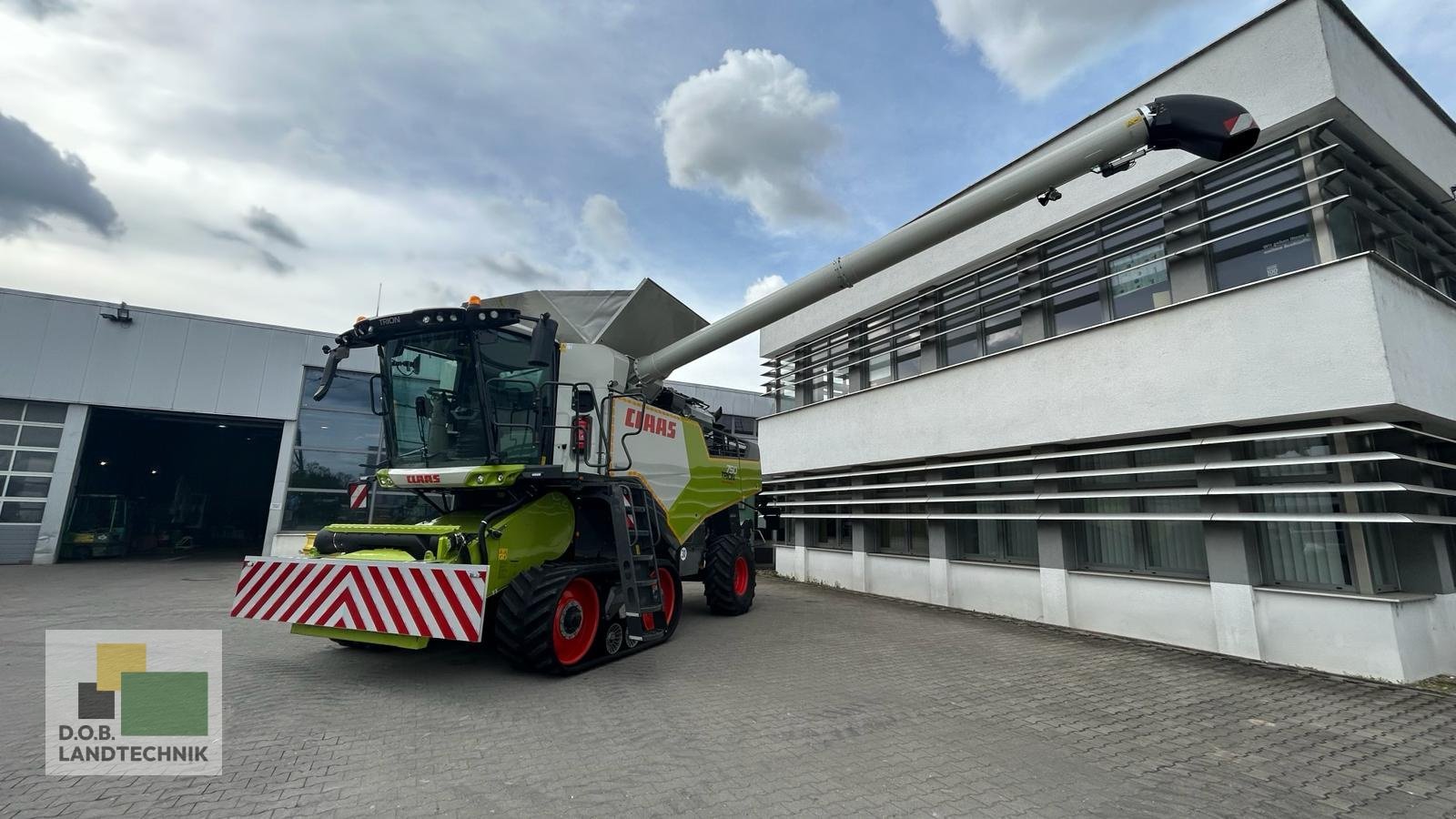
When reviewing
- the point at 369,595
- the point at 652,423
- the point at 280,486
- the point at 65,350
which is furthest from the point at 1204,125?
the point at 65,350

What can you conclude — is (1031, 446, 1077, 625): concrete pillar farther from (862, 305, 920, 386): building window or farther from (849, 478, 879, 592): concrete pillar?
(849, 478, 879, 592): concrete pillar

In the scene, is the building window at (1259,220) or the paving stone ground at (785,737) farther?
the building window at (1259,220)

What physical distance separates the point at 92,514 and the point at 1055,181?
25546mm

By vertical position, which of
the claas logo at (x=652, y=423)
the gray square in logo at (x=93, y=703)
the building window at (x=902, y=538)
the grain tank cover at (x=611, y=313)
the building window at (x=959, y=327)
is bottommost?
the gray square in logo at (x=93, y=703)

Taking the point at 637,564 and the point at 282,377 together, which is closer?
the point at 637,564

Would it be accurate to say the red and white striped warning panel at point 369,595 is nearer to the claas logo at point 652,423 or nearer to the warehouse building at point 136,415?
the claas logo at point 652,423

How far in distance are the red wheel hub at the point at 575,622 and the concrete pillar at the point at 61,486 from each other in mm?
18514

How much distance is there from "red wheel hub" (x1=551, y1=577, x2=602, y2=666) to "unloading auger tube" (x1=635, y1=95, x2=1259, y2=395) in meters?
3.00

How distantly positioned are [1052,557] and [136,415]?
80.7 ft

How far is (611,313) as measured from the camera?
7406 millimetres

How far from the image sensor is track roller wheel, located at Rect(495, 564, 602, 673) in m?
5.33

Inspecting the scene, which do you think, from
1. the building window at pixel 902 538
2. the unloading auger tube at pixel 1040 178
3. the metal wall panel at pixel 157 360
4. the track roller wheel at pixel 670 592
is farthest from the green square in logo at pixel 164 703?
the metal wall panel at pixel 157 360

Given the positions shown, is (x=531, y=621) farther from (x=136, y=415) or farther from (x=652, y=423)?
(x=136, y=415)

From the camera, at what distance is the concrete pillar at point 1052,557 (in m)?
8.29
